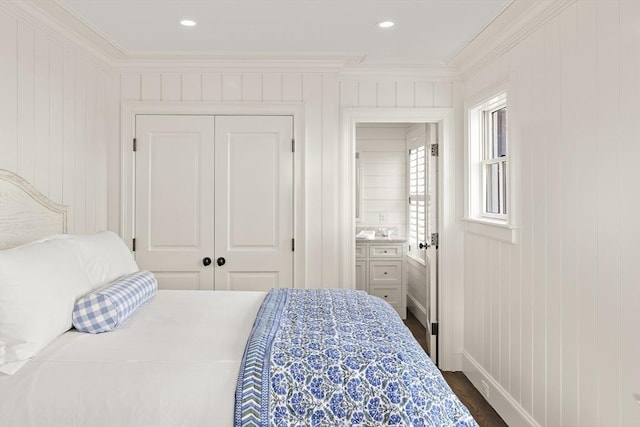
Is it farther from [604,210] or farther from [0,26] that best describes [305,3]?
[604,210]

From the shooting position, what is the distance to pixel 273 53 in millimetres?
3102

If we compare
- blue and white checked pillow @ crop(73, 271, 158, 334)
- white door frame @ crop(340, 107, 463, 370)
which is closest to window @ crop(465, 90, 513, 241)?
white door frame @ crop(340, 107, 463, 370)

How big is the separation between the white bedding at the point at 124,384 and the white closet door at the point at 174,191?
165 centimetres

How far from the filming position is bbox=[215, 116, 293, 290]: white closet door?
10.9 feet

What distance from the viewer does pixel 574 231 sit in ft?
6.68

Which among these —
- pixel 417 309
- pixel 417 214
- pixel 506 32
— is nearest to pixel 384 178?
pixel 417 214

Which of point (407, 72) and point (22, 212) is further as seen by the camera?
point (407, 72)

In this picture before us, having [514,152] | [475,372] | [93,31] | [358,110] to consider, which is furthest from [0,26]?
[475,372]

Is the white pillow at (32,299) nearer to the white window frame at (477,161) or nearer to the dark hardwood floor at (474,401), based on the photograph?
the dark hardwood floor at (474,401)

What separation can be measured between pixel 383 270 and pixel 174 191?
98.2 inches

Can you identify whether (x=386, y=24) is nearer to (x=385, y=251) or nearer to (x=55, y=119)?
(x=55, y=119)

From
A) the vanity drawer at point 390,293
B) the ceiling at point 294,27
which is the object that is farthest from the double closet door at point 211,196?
the vanity drawer at point 390,293

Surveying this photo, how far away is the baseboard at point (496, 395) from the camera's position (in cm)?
252

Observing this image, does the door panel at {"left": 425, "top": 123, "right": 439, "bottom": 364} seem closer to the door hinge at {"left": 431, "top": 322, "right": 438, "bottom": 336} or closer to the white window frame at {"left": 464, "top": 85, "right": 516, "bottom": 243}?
the door hinge at {"left": 431, "top": 322, "right": 438, "bottom": 336}
